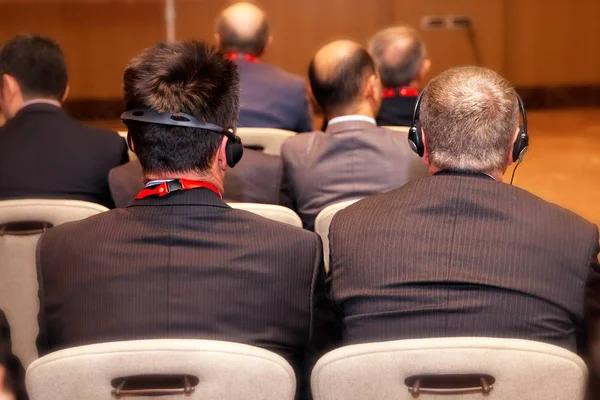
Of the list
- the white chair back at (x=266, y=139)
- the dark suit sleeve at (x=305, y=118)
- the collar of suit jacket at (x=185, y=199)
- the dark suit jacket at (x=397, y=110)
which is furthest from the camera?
the dark suit sleeve at (x=305, y=118)

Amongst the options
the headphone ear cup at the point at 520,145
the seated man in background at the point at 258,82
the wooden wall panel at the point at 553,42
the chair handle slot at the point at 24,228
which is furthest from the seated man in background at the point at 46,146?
the wooden wall panel at the point at 553,42

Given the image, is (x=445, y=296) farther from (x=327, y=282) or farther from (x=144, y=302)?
(x=144, y=302)

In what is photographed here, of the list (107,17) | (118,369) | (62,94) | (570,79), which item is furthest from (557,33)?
(118,369)

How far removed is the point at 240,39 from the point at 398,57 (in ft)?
3.00

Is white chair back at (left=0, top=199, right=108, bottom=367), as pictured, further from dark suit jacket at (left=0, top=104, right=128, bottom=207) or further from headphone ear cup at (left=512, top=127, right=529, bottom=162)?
headphone ear cup at (left=512, top=127, right=529, bottom=162)

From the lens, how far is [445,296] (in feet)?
5.07

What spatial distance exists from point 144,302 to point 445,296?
1.95 ft

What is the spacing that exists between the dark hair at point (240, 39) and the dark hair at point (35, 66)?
3.90 ft

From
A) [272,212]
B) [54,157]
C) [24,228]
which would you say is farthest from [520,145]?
[54,157]

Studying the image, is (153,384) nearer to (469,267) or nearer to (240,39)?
(469,267)

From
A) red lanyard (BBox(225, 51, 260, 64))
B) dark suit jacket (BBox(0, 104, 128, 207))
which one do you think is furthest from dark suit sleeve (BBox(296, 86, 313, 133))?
dark suit jacket (BBox(0, 104, 128, 207))

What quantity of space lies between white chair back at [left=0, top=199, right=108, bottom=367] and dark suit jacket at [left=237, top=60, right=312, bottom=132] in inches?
71.0

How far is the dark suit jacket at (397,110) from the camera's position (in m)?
3.70

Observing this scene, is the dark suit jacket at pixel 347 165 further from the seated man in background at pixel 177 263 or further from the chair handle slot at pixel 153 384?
the chair handle slot at pixel 153 384
